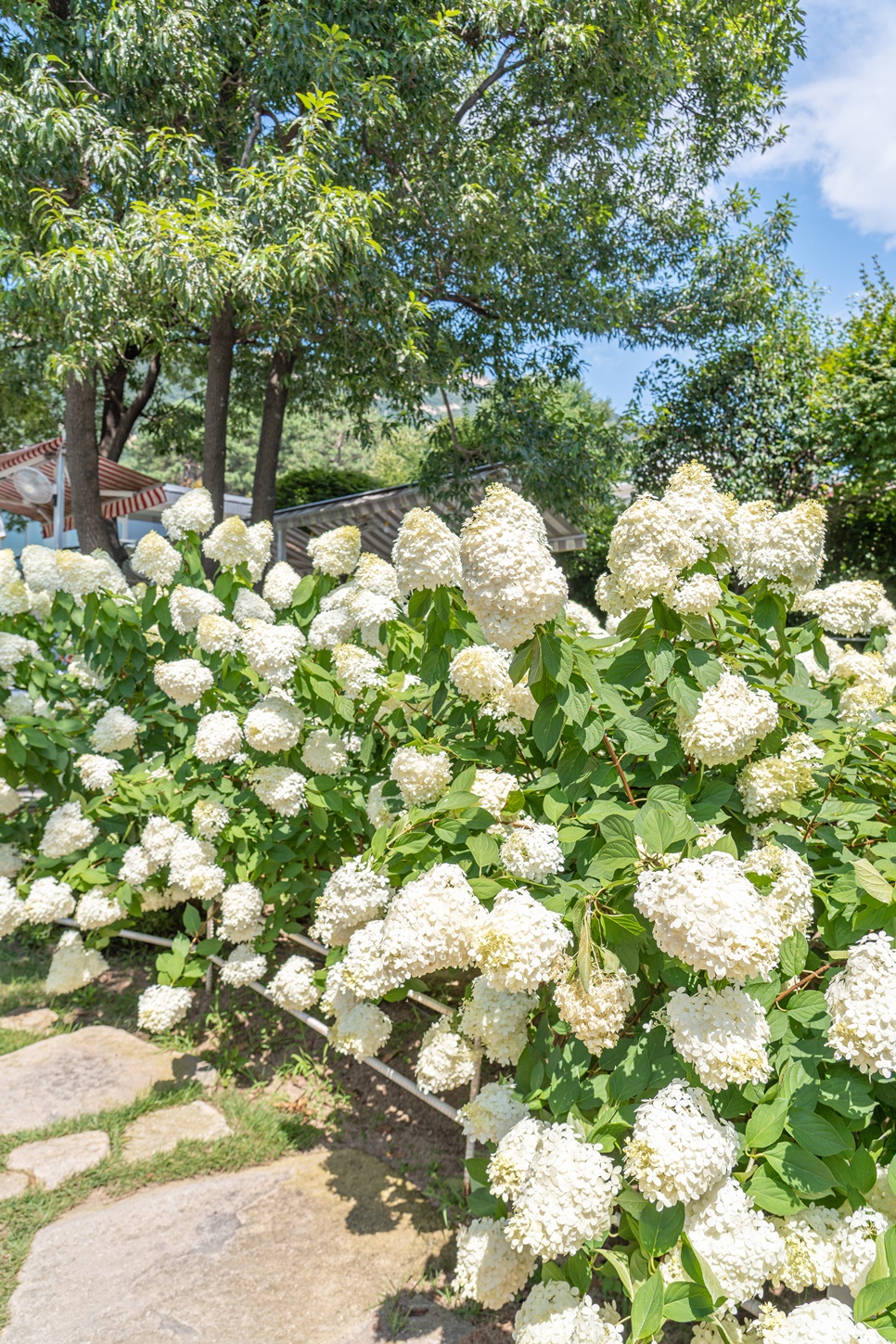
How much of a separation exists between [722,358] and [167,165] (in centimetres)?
939

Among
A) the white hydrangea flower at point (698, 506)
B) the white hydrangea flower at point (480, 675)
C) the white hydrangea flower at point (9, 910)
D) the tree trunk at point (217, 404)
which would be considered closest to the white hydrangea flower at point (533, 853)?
the white hydrangea flower at point (480, 675)

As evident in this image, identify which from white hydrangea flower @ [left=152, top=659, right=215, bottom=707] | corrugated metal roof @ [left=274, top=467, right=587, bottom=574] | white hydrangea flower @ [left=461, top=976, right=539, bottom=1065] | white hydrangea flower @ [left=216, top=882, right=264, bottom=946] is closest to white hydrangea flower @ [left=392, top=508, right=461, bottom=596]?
white hydrangea flower @ [left=461, top=976, right=539, bottom=1065]

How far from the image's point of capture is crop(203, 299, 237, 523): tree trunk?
9664 millimetres

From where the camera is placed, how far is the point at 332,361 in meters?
9.49

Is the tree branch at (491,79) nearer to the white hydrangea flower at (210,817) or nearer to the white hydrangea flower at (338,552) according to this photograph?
the white hydrangea flower at (338,552)

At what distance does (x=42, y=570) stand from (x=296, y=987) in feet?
8.27

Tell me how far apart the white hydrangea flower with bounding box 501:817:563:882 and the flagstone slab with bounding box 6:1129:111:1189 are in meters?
2.41

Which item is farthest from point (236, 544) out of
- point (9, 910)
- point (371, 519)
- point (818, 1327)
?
point (371, 519)

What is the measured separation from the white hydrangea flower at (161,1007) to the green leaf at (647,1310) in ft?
8.68

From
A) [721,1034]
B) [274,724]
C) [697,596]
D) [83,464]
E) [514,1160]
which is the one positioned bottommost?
[514,1160]

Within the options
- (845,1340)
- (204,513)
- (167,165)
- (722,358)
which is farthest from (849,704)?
(722,358)

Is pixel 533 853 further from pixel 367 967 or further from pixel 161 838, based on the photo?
pixel 161 838

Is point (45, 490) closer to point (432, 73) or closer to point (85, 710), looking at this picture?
point (432, 73)

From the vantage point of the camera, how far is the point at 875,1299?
1.41 metres
